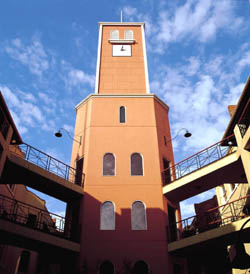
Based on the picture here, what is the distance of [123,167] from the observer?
17.4 m

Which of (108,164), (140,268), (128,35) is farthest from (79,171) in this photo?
(128,35)

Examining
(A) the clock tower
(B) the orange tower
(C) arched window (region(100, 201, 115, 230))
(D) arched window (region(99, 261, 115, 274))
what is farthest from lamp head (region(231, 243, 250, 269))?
(A) the clock tower

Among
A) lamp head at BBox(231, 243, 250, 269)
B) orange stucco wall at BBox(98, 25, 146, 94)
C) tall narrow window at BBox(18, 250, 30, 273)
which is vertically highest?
orange stucco wall at BBox(98, 25, 146, 94)

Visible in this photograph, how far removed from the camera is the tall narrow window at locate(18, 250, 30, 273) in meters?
23.8

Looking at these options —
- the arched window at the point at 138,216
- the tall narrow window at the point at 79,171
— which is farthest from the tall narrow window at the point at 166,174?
the tall narrow window at the point at 79,171

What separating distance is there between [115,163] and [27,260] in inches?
527

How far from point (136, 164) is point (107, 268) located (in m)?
5.85

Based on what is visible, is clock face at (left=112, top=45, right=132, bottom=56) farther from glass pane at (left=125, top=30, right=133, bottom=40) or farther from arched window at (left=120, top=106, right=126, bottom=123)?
arched window at (left=120, top=106, right=126, bottom=123)

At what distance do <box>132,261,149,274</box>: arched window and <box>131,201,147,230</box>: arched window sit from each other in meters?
1.70

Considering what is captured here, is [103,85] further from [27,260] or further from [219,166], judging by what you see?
[27,260]

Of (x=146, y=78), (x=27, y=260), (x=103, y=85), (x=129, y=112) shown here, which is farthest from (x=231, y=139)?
(x=27, y=260)

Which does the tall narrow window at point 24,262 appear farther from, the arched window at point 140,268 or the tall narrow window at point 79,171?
the arched window at point 140,268

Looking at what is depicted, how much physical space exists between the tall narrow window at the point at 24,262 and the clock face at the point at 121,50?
58.1ft

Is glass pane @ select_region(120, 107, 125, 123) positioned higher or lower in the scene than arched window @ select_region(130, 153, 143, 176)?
higher
